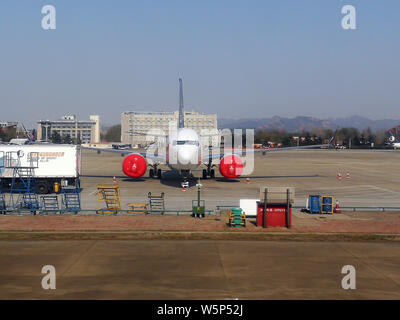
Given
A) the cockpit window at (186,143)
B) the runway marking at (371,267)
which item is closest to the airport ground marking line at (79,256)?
the runway marking at (371,267)

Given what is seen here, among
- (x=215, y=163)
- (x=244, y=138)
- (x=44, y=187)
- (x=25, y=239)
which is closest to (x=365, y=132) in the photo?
(x=244, y=138)

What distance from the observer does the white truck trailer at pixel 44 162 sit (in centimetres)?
3888

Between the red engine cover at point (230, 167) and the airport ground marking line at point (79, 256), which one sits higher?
the red engine cover at point (230, 167)

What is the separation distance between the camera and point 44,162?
128 feet

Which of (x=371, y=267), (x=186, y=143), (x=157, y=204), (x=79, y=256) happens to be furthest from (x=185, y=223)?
(x=186, y=143)

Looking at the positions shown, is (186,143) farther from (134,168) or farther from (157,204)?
(157,204)

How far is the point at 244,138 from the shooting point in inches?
6211

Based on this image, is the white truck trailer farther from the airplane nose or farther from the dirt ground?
the dirt ground

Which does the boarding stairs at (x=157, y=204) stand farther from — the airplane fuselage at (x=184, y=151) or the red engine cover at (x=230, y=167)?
the red engine cover at (x=230, y=167)

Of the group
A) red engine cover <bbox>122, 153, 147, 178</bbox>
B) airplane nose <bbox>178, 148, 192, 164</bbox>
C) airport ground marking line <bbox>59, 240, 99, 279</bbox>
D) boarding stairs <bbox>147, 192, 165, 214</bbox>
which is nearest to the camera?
airport ground marking line <bbox>59, 240, 99, 279</bbox>

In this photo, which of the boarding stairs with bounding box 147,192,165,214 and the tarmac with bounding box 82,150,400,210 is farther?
the tarmac with bounding box 82,150,400,210

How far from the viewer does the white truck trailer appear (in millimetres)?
38875

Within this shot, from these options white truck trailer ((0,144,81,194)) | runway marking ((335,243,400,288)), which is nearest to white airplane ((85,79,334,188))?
white truck trailer ((0,144,81,194))
